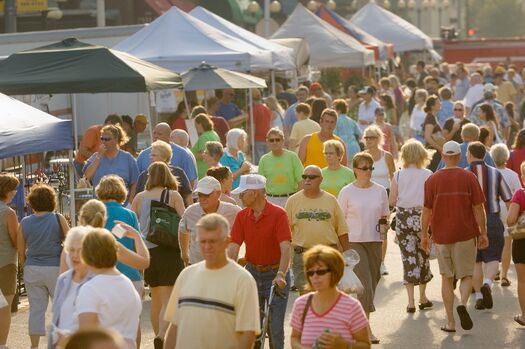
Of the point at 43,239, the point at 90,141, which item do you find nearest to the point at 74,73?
the point at 90,141

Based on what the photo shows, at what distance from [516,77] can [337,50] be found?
582cm

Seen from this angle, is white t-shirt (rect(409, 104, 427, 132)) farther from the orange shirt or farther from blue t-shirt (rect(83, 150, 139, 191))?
blue t-shirt (rect(83, 150, 139, 191))

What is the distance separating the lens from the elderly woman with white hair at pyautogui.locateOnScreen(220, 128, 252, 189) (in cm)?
1448

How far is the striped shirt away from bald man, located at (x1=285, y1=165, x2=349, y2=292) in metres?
2.42

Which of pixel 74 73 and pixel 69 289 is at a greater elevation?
pixel 74 73

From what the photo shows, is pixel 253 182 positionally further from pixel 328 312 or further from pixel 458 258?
pixel 328 312

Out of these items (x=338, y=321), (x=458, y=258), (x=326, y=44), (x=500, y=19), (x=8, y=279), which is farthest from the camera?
(x=500, y=19)

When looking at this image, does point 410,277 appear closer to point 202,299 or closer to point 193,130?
point 202,299

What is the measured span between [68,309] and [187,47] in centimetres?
1475

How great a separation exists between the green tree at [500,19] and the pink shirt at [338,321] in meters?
103

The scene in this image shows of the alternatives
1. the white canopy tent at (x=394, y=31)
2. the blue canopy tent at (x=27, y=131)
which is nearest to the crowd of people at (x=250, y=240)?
the blue canopy tent at (x=27, y=131)

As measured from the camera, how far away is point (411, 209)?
12.5 meters

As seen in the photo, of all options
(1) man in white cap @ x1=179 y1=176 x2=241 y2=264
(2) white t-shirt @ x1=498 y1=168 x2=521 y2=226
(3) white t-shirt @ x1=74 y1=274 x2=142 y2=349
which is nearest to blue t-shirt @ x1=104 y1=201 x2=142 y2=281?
(1) man in white cap @ x1=179 y1=176 x2=241 y2=264

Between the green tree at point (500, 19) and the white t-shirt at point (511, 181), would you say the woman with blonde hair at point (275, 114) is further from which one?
the green tree at point (500, 19)
